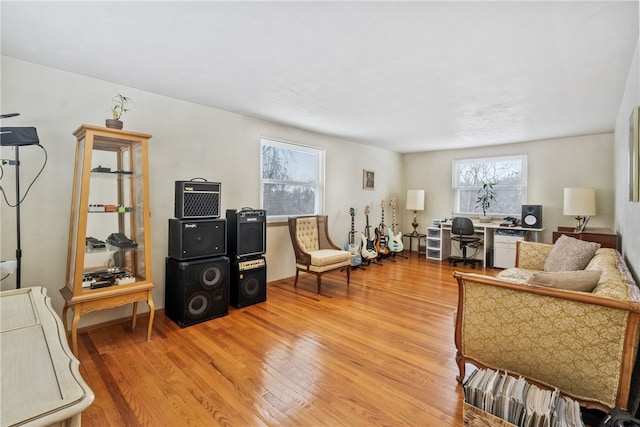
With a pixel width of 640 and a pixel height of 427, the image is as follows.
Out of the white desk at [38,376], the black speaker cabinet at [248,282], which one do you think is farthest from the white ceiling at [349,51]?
the black speaker cabinet at [248,282]

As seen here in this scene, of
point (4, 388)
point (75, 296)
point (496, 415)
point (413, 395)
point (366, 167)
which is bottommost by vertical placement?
point (413, 395)

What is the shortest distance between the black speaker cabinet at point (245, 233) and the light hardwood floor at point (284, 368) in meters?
0.64

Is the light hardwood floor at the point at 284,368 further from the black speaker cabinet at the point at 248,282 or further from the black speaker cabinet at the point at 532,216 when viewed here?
the black speaker cabinet at the point at 532,216

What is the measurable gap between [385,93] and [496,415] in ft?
9.10

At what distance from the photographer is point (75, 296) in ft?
7.65

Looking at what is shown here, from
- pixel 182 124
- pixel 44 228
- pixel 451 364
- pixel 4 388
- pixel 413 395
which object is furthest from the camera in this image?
pixel 182 124

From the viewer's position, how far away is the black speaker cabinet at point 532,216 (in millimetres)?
5256

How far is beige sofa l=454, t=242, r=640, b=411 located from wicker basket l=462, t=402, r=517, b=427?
1.51 ft

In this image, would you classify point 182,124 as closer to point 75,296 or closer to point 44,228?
point 44,228

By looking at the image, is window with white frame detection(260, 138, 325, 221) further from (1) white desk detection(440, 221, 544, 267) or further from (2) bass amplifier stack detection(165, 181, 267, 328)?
(1) white desk detection(440, 221, 544, 267)

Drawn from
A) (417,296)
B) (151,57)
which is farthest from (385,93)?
(417,296)

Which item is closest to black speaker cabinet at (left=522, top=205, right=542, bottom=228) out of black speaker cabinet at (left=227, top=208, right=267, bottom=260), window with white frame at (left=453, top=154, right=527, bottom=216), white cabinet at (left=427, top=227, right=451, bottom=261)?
window with white frame at (left=453, top=154, right=527, bottom=216)

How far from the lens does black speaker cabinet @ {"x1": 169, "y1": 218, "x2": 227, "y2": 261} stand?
296cm

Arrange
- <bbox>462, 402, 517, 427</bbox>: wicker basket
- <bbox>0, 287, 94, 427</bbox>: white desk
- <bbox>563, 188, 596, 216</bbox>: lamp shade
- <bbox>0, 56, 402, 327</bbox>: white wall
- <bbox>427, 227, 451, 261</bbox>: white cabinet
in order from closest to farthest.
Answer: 1. <bbox>0, 287, 94, 427</bbox>: white desk
2. <bbox>462, 402, 517, 427</bbox>: wicker basket
3. <bbox>0, 56, 402, 327</bbox>: white wall
4. <bbox>563, 188, 596, 216</bbox>: lamp shade
5. <bbox>427, 227, 451, 261</bbox>: white cabinet
